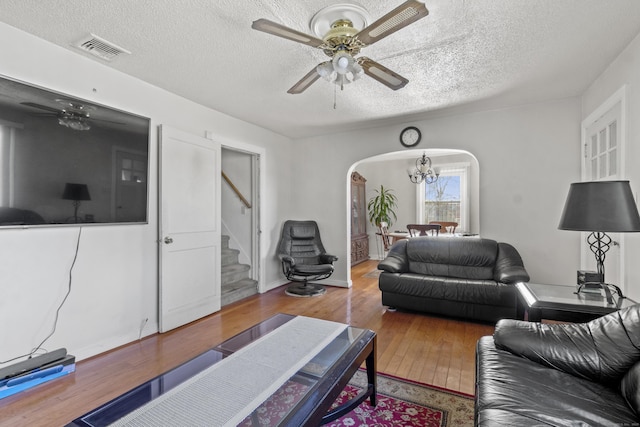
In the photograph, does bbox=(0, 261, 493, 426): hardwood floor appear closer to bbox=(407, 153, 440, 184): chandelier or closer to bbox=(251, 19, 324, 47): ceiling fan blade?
bbox=(251, 19, 324, 47): ceiling fan blade

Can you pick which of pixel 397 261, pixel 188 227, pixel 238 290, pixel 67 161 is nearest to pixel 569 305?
pixel 397 261

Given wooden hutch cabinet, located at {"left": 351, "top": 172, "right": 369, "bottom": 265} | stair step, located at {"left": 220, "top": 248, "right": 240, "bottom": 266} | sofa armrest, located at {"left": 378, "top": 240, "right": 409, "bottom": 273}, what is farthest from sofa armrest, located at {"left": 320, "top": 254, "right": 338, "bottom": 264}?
wooden hutch cabinet, located at {"left": 351, "top": 172, "right": 369, "bottom": 265}

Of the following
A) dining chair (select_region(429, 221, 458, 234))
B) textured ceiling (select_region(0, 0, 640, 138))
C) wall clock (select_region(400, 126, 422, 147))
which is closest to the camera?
textured ceiling (select_region(0, 0, 640, 138))

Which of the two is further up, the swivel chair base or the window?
the window

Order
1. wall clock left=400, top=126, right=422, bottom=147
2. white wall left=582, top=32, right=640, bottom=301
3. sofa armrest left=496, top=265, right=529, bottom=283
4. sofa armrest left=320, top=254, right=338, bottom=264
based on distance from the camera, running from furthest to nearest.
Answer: sofa armrest left=320, top=254, right=338, bottom=264
wall clock left=400, top=126, right=422, bottom=147
sofa armrest left=496, top=265, right=529, bottom=283
white wall left=582, top=32, right=640, bottom=301

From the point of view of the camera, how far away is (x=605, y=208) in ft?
6.11

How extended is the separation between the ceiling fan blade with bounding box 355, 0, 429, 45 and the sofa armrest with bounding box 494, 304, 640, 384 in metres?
1.77

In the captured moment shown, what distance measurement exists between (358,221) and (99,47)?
5.56 m

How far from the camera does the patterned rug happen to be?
1.77 metres

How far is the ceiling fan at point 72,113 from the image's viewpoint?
7.86 ft

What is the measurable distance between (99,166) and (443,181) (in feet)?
21.3

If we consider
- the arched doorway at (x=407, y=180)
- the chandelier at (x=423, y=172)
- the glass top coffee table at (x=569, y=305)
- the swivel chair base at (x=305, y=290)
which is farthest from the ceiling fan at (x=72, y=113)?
the chandelier at (x=423, y=172)

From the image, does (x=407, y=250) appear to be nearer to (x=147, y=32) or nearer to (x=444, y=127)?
(x=444, y=127)

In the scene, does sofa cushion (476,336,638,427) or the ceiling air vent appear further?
the ceiling air vent
